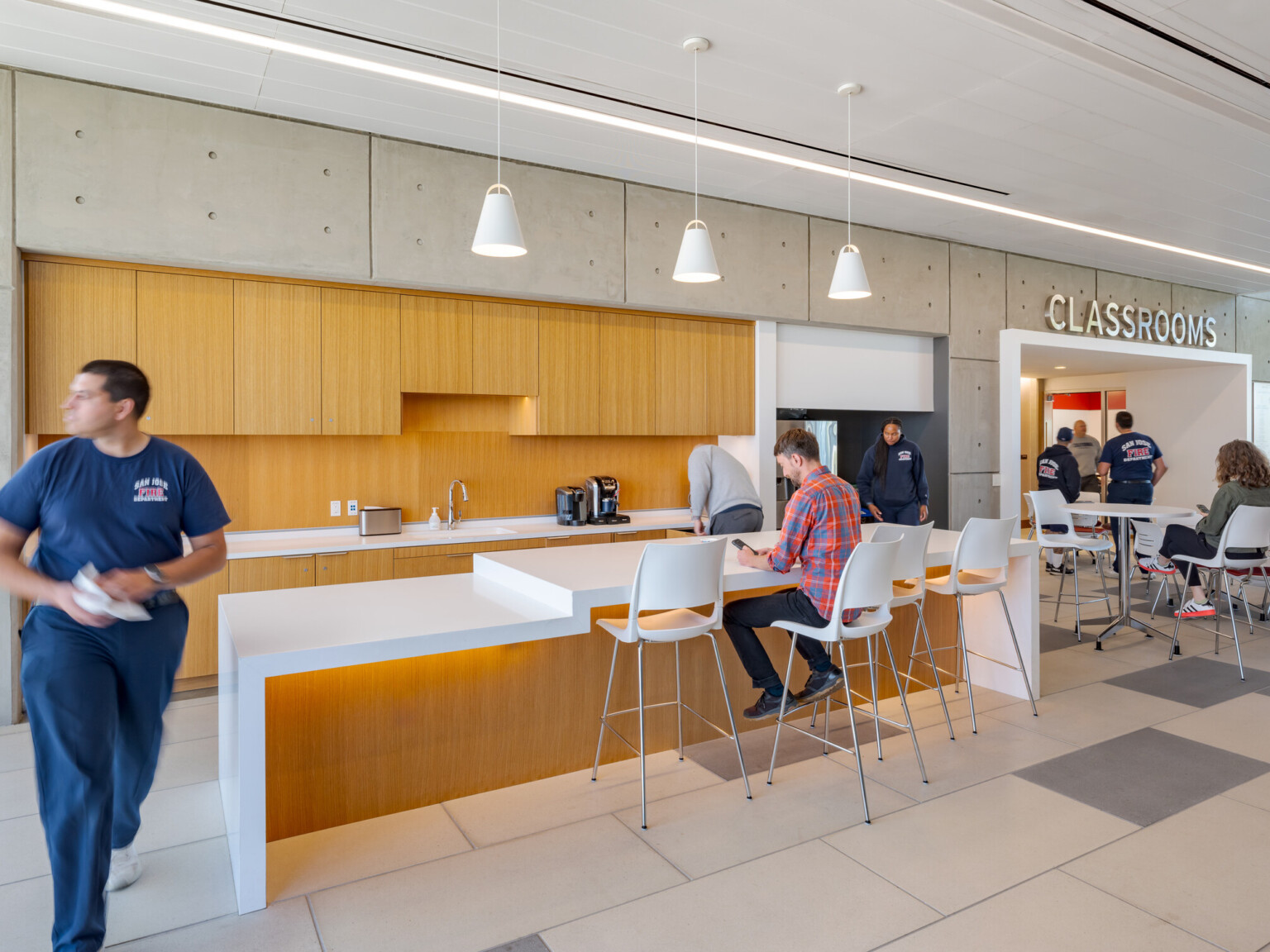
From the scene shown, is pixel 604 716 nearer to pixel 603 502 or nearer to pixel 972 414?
pixel 603 502

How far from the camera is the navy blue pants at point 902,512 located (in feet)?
20.8

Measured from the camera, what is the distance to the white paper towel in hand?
1.98 m

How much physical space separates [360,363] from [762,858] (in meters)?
3.60

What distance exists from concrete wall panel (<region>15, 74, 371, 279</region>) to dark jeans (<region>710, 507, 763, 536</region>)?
2.59 metres

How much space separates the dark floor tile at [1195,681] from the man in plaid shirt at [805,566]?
2282 mm

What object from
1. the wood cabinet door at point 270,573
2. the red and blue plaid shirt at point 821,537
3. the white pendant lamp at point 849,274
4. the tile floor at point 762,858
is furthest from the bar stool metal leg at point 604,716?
the white pendant lamp at point 849,274

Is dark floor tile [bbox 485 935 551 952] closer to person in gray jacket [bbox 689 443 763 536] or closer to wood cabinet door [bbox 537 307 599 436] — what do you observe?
person in gray jacket [bbox 689 443 763 536]

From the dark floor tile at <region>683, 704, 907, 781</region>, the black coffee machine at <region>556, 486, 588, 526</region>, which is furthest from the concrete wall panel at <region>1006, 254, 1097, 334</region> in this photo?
the dark floor tile at <region>683, 704, 907, 781</region>

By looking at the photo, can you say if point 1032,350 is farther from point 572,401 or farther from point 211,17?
point 211,17

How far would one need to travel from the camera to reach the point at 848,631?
10.0 ft

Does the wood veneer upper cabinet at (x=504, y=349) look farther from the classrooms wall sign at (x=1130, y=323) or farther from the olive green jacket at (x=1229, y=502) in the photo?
the classrooms wall sign at (x=1130, y=323)

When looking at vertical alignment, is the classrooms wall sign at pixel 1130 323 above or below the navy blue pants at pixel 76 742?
above

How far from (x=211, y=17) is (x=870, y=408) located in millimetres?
5443

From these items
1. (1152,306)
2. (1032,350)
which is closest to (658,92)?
(1032,350)
